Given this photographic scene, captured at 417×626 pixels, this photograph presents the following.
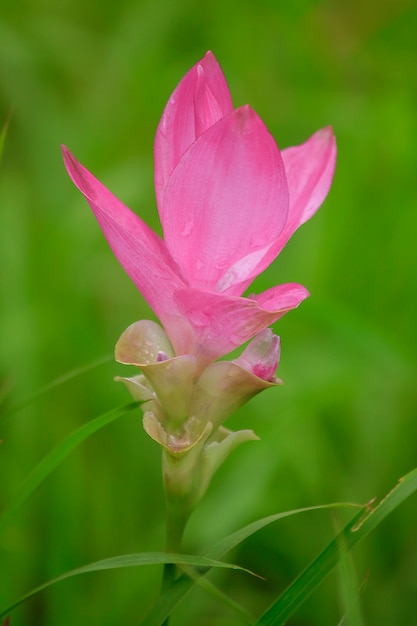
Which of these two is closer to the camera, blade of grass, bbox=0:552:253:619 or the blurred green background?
blade of grass, bbox=0:552:253:619

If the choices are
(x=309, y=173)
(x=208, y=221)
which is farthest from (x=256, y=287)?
(x=208, y=221)

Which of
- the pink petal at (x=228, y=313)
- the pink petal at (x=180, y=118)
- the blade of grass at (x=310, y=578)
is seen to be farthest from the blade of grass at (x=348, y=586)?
the pink petal at (x=180, y=118)

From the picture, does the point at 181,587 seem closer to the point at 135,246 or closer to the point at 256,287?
the point at 135,246

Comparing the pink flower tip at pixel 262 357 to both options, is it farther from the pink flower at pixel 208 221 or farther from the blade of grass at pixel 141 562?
the blade of grass at pixel 141 562

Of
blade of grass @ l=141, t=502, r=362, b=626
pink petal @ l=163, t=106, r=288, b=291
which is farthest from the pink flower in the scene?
blade of grass @ l=141, t=502, r=362, b=626

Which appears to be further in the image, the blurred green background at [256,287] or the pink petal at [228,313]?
the blurred green background at [256,287]

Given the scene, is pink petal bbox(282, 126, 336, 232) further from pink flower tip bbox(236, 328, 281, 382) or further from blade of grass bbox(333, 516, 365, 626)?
blade of grass bbox(333, 516, 365, 626)

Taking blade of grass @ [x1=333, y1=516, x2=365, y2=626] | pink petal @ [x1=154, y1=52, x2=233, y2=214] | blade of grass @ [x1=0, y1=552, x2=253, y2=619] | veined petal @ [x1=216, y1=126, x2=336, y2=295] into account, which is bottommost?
blade of grass @ [x1=333, y1=516, x2=365, y2=626]
